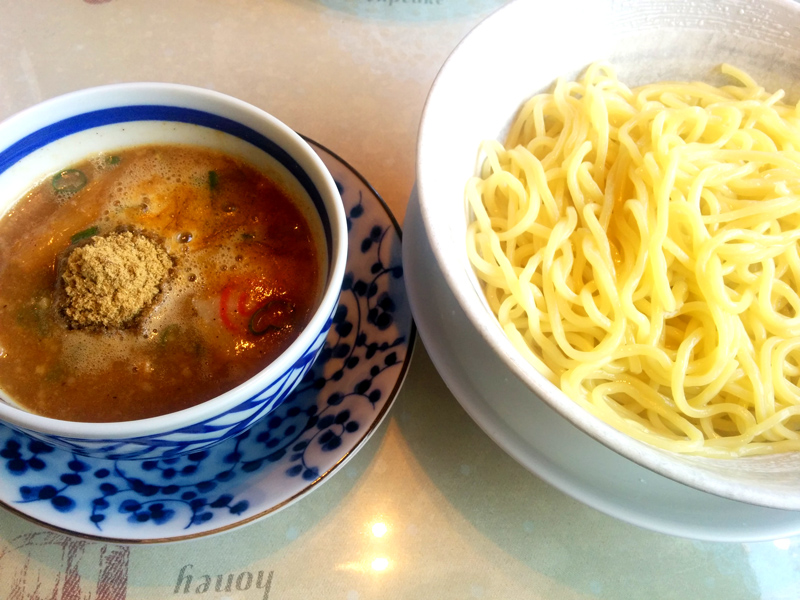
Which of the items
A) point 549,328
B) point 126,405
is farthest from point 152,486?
point 549,328

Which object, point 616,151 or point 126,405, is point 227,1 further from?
point 126,405

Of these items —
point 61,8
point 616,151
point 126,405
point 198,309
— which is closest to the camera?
point 126,405

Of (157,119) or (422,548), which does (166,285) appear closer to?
(157,119)

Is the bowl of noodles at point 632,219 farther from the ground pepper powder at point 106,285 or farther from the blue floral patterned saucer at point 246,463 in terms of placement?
the ground pepper powder at point 106,285

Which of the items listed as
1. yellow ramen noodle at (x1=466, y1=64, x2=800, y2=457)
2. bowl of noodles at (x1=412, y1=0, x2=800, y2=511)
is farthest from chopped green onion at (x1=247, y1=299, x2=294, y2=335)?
yellow ramen noodle at (x1=466, y1=64, x2=800, y2=457)

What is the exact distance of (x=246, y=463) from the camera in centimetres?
100

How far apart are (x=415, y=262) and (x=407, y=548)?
21.6 inches

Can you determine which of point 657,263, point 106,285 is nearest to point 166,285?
point 106,285

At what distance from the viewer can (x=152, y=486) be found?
0.96 meters

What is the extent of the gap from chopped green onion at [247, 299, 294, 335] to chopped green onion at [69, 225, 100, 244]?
359 mm

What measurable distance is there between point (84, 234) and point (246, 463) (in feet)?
1.76

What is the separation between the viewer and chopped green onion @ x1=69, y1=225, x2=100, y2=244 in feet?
3.50

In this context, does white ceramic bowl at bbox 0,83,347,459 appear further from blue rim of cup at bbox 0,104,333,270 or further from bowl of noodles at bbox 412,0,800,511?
bowl of noodles at bbox 412,0,800,511

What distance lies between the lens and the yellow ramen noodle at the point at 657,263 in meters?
1.09
